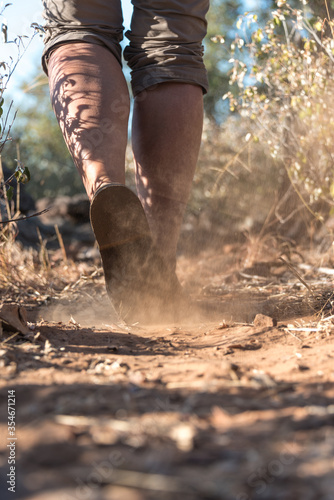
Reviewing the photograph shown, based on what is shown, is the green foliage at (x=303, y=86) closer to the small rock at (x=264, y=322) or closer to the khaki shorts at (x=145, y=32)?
the khaki shorts at (x=145, y=32)

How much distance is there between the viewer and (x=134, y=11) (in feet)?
6.81

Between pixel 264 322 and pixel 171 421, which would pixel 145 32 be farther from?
pixel 171 421

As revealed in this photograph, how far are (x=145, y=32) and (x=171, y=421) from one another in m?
1.67

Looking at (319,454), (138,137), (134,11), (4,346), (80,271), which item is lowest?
(80,271)

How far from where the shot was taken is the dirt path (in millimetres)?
665

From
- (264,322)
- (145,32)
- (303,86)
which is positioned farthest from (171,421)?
(303,86)

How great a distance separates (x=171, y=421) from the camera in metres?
0.84

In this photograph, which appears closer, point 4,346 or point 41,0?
point 4,346

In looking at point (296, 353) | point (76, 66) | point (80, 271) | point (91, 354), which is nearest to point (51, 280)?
point (80, 271)

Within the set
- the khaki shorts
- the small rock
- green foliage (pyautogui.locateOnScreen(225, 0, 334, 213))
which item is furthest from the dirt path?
green foliage (pyautogui.locateOnScreen(225, 0, 334, 213))

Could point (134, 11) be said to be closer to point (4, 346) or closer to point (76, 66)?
point (76, 66)

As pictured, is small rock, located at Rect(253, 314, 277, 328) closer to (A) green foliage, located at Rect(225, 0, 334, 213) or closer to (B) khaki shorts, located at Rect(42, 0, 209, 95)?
(B) khaki shorts, located at Rect(42, 0, 209, 95)

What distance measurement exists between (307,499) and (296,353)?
27.8 inches

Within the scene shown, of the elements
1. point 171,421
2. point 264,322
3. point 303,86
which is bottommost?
point 264,322
